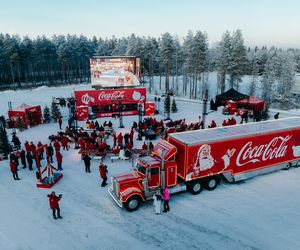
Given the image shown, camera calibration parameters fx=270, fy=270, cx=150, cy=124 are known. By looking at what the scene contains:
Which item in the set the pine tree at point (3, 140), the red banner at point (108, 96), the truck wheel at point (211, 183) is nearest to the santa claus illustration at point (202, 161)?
the truck wheel at point (211, 183)

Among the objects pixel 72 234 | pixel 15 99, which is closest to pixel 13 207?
pixel 72 234

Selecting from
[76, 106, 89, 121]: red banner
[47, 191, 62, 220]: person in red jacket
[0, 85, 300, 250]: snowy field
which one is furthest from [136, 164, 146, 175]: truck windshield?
[76, 106, 89, 121]: red banner

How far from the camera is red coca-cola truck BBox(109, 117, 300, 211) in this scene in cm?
1239

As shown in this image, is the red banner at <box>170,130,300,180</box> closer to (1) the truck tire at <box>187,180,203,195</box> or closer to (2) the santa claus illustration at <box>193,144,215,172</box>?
(2) the santa claus illustration at <box>193,144,215,172</box>

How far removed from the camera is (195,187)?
1359cm

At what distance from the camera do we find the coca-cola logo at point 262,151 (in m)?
14.2

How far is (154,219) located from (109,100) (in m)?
21.8

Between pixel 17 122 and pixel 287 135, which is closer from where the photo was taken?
pixel 287 135

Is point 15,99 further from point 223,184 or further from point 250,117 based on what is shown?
point 223,184

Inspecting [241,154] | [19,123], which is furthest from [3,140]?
[241,154]

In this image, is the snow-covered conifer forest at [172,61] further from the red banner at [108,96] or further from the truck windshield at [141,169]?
the truck windshield at [141,169]

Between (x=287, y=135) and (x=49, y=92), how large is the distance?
43.4 meters

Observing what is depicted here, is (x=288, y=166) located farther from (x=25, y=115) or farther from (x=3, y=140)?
(x=25, y=115)

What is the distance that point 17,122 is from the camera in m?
26.0
